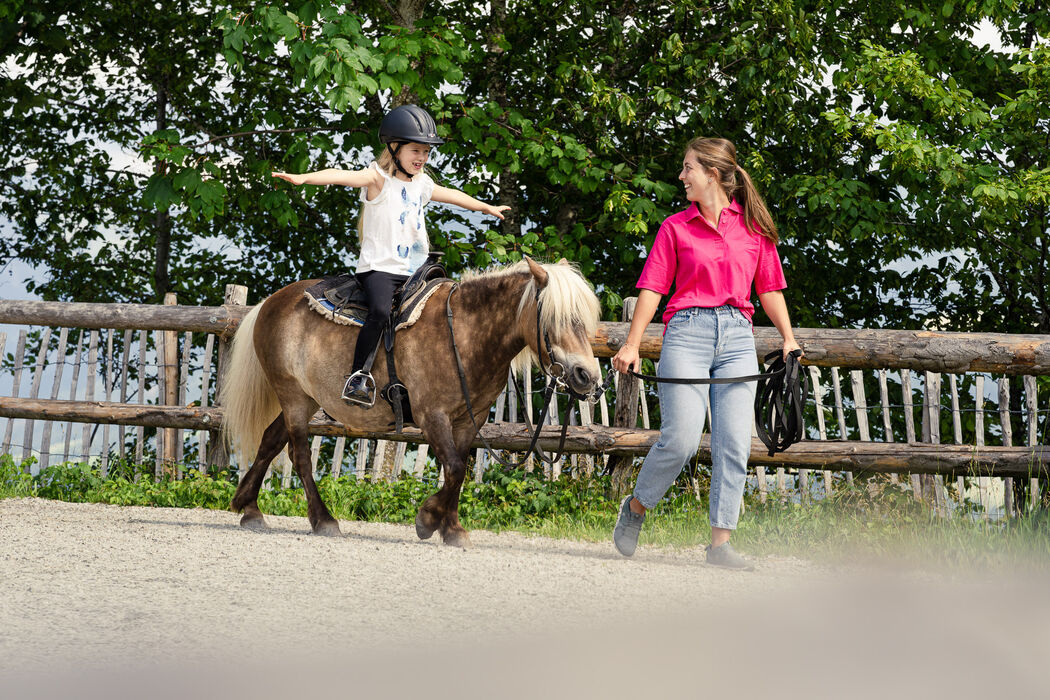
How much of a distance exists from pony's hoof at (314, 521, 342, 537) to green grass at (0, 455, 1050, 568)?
119 centimetres

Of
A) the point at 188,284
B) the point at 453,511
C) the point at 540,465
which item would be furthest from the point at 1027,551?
the point at 188,284

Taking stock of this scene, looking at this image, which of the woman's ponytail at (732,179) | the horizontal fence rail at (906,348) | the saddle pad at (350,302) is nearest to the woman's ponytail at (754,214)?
the woman's ponytail at (732,179)

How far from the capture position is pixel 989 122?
885cm

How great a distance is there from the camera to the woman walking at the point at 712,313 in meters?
4.64

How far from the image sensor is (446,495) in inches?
210

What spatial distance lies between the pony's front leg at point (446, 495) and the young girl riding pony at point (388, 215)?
42 cm

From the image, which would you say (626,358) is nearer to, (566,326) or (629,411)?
(566,326)

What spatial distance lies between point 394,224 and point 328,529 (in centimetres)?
177

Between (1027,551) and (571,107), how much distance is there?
18.9ft

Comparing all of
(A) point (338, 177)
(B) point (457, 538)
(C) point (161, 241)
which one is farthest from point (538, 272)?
(C) point (161, 241)

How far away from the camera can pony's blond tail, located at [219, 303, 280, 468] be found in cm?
623

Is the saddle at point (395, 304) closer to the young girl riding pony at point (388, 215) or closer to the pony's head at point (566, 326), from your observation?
the young girl riding pony at point (388, 215)

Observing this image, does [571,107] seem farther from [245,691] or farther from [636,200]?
[245,691]

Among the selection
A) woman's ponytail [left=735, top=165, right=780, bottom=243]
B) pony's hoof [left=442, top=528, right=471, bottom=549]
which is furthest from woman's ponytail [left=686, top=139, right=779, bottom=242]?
pony's hoof [left=442, top=528, right=471, bottom=549]
